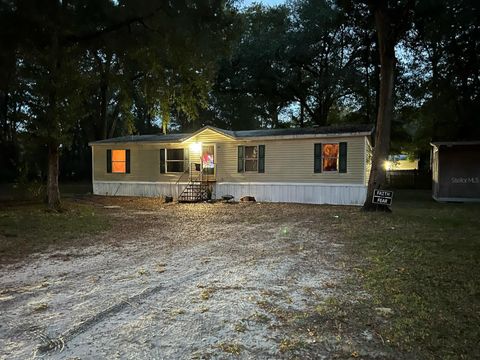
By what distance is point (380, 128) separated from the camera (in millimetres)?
11422

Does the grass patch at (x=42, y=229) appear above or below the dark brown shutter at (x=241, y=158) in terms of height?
below

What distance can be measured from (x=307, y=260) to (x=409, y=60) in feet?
68.3

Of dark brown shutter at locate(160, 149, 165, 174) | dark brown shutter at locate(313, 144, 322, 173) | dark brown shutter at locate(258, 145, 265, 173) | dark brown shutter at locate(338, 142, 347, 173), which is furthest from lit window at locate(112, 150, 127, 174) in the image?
dark brown shutter at locate(338, 142, 347, 173)

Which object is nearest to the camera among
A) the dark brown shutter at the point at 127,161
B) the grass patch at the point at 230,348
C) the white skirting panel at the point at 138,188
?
the grass patch at the point at 230,348

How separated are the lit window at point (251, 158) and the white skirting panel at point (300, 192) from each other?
0.69 meters

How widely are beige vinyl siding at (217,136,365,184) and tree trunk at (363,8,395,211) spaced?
1.85 meters

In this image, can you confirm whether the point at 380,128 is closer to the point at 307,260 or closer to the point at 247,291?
the point at 307,260

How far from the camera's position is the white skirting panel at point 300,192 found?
1371cm

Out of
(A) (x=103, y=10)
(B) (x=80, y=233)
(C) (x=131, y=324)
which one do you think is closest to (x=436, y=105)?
(A) (x=103, y=10)

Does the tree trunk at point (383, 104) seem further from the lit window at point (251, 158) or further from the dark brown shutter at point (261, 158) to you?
the lit window at point (251, 158)

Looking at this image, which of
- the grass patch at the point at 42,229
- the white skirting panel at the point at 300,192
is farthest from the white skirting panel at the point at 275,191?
the grass patch at the point at 42,229

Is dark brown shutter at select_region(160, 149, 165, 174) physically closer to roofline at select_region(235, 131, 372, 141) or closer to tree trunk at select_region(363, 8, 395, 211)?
roofline at select_region(235, 131, 372, 141)

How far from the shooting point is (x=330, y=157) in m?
14.0

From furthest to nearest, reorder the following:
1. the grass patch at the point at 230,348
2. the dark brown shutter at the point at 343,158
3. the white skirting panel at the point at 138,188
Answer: the white skirting panel at the point at 138,188
the dark brown shutter at the point at 343,158
the grass patch at the point at 230,348
